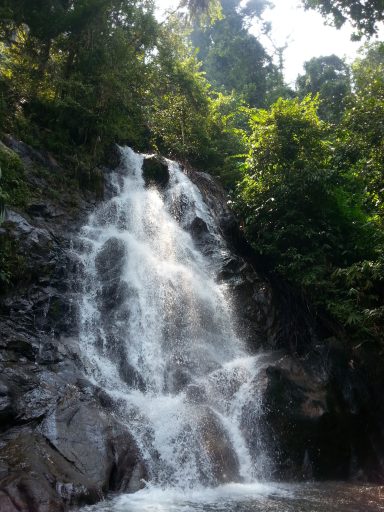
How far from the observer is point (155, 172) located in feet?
54.8

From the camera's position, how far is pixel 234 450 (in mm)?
8141

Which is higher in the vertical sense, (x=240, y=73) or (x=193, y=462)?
(x=240, y=73)

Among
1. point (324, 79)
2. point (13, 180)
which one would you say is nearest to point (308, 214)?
point (13, 180)

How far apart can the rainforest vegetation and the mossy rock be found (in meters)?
1.71

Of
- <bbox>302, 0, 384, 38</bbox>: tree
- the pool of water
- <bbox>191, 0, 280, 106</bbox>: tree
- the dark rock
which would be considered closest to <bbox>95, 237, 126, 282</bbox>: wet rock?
the dark rock

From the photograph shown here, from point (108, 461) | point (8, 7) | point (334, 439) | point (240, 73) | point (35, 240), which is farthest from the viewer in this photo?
point (240, 73)

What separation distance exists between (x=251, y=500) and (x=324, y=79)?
34.4m

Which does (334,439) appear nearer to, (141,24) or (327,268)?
(327,268)

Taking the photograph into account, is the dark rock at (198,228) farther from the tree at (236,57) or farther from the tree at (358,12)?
the tree at (236,57)

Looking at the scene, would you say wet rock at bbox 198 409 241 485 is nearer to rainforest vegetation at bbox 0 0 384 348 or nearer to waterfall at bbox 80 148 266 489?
waterfall at bbox 80 148 266 489

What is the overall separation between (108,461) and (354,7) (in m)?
18.3

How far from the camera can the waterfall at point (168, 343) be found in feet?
25.5

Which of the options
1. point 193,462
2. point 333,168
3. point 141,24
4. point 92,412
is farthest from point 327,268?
point 141,24

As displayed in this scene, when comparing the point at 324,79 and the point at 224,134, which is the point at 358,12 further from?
the point at 324,79
